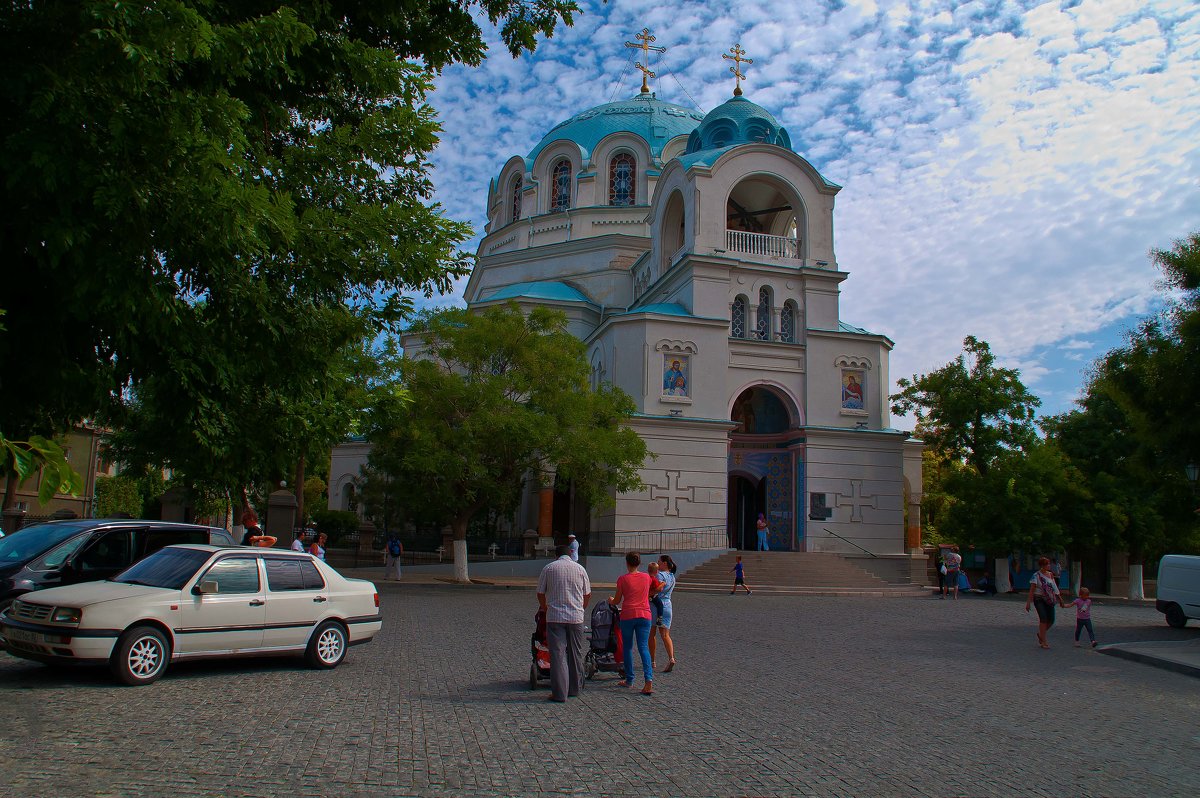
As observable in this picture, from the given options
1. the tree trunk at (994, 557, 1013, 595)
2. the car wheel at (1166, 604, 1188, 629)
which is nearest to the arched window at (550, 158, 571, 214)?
the tree trunk at (994, 557, 1013, 595)

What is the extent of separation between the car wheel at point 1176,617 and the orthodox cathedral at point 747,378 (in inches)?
410

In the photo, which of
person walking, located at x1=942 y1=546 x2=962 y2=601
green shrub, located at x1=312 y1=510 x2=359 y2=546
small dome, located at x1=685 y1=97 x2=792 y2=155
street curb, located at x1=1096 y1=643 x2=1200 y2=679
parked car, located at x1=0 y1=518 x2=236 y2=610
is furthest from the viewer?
green shrub, located at x1=312 y1=510 x2=359 y2=546

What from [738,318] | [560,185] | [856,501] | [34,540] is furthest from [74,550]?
[560,185]

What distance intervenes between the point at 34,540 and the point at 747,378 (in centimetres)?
2277

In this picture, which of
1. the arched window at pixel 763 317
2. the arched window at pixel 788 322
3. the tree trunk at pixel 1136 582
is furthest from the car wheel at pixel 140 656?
the tree trunk at pixel 1136 582

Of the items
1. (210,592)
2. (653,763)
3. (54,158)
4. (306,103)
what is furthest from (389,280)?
(653,763)

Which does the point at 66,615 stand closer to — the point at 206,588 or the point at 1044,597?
the point at 206,588

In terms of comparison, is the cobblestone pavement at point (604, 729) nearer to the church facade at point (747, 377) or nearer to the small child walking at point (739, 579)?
the small child walking at point (739, 579)

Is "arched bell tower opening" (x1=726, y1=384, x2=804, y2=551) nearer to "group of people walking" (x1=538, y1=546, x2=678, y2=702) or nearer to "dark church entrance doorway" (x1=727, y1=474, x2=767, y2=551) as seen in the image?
"dark church entrance doorway" (x1=727, y1=474, x2=767, y2=551)

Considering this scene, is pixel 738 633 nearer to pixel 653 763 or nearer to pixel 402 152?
pixel 653 763

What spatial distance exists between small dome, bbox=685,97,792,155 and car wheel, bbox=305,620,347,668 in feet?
90.8

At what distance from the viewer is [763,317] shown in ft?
103

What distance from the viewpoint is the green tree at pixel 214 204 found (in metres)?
5.74

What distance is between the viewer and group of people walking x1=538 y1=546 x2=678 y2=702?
8695mm
